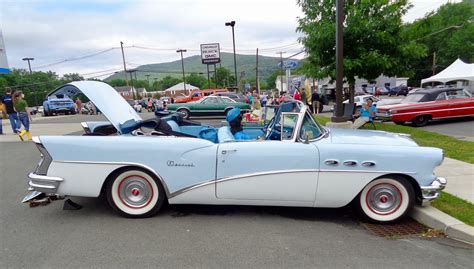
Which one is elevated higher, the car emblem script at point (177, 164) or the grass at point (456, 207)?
the car emblem script at point (177, 164)

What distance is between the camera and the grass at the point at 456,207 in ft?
11.7

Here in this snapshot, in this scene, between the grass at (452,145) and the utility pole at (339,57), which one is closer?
the grass at (452,145)

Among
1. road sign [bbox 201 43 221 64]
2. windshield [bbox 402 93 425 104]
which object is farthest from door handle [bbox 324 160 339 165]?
road sign [bbox 201 43 221 64]

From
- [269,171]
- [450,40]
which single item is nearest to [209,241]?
[269,171]

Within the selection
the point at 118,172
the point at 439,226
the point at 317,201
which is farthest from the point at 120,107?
the point at 439,226

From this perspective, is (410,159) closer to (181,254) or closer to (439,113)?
(181,254)

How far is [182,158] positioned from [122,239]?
1.08 meters

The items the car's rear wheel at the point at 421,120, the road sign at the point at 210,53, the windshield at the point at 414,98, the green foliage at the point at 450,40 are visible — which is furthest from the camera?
the green foliage at the point at 450,40

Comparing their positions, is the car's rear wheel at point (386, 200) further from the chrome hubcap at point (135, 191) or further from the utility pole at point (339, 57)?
the utility pole at point (339, 57)

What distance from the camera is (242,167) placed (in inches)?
141

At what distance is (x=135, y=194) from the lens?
12.6ft

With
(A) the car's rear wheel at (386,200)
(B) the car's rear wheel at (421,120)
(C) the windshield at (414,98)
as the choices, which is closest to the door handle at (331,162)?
(A) the car's rear wheel at (386,200)

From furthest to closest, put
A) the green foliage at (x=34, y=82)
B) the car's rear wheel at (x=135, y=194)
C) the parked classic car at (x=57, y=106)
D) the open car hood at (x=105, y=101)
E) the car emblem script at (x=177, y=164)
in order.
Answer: the green foliage at (x=34, y=82), the parked classic car at (x=57, y=106), the open car hood at (x=105, y=101), the car's rear wheel at (x=135, y=194), the car emblem script at (x=177, y=164)

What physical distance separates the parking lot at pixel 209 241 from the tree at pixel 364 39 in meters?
6.52
